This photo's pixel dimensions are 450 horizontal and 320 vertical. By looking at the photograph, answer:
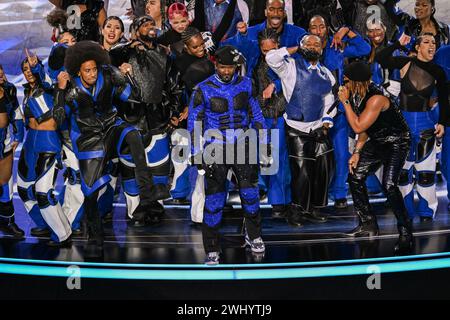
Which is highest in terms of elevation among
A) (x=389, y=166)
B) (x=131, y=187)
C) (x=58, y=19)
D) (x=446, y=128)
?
(x=58, y=19)

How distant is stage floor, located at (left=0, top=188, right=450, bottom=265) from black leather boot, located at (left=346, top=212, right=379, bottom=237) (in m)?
0.06

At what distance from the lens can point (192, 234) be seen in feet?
21.6

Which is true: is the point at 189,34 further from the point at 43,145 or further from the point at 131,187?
the point at 43,145

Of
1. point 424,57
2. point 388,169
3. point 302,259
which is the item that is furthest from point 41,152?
point 424,57

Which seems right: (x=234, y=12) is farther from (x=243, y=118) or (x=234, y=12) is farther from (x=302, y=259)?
(x=302, y=259)

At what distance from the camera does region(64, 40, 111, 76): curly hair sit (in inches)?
230

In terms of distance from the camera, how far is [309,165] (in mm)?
6699

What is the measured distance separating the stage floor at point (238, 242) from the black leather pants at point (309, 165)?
0.22 m

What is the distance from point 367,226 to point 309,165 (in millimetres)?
669

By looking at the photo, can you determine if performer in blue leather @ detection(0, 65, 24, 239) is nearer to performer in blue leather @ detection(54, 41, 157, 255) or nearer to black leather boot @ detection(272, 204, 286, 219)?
performer in blue leather @ detection(54, 41, 157, 255)

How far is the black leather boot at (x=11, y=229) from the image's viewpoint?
6477 mm

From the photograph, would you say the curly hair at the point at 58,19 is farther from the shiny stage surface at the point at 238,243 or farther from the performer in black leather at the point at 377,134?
the performer in black leather at the point at 377,134

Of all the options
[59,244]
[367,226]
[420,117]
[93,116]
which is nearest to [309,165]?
[367,226]
